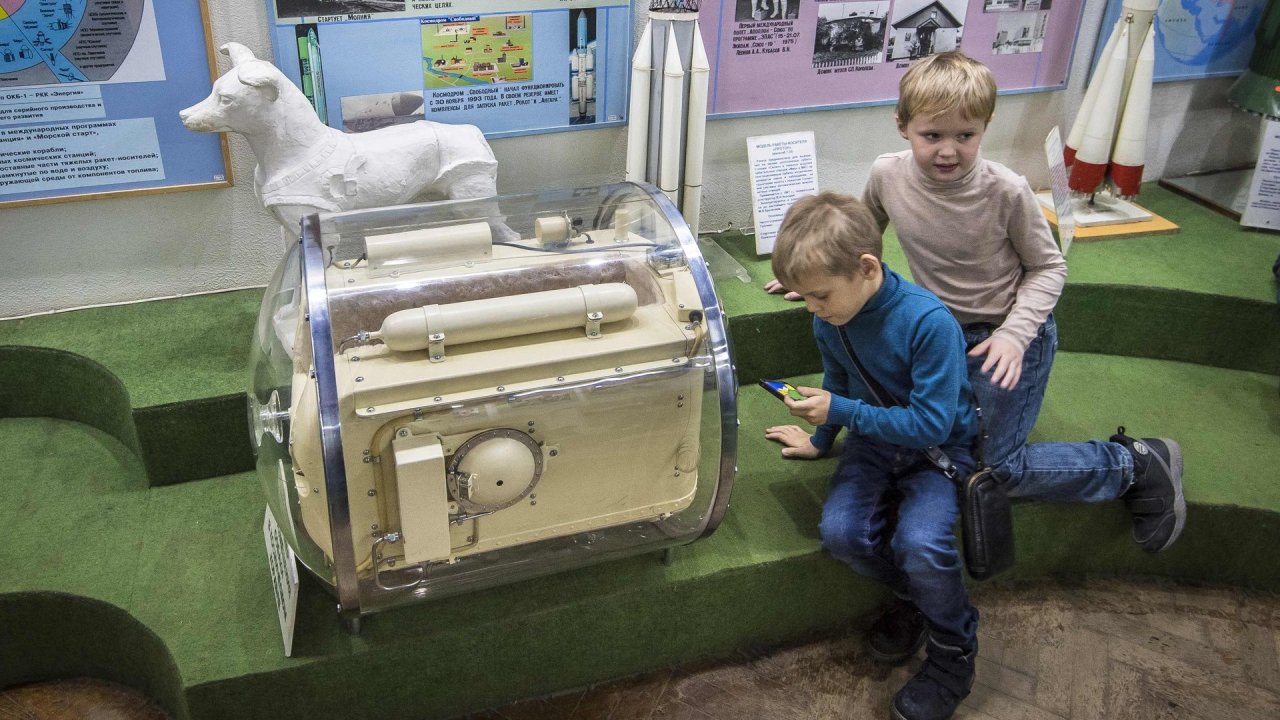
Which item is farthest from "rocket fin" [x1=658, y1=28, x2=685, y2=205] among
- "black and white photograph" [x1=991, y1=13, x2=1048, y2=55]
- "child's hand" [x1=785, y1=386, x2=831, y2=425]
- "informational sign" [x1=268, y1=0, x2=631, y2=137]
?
"black and white photograph" [x1=991, y1=13, x2=1048, y2=55]

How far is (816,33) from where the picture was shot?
3260 millimetres

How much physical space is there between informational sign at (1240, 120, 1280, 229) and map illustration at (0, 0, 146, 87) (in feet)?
12.0

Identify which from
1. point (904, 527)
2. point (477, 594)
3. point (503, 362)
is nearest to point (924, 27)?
point (904, 527)

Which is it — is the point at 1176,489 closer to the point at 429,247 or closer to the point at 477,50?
the point at 429,247

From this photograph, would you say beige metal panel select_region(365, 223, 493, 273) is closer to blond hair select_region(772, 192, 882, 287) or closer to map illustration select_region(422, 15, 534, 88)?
blond hair select_region(772, 192, 882, 287)

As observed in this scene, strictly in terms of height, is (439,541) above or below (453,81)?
below

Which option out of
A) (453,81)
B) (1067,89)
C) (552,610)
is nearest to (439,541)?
(552,610)

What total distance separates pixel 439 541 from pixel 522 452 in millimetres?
220

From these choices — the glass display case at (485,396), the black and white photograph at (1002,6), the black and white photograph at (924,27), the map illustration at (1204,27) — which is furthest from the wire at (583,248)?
the map illustration at (1204,27)

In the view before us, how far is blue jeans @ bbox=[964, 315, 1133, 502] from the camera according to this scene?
245cm

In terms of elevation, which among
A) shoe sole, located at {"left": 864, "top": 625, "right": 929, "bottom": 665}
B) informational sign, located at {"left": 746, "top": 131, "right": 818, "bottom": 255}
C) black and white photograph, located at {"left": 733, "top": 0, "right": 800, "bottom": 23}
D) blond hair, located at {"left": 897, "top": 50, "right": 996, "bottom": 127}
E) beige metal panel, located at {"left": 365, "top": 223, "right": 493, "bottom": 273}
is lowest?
shoe sole, located at {"left": 864, "top": 625, "right": 929, "bottom": 665}

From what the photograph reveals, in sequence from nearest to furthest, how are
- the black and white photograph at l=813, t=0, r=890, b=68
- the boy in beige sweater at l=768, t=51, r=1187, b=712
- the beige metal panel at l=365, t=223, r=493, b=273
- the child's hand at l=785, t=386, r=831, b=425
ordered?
the beige metal panel at l=365, t=223, r=493, b=273
the child's hand at l=785, t=386, r=831, b=425
the boy in beige sweater at l=768, t=51, r=1187, b=712
the black and white photograph at l=813, t=0, r=890, b=68

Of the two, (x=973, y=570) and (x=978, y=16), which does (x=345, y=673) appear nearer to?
(x=973, y=570)

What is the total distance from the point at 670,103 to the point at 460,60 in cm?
61
